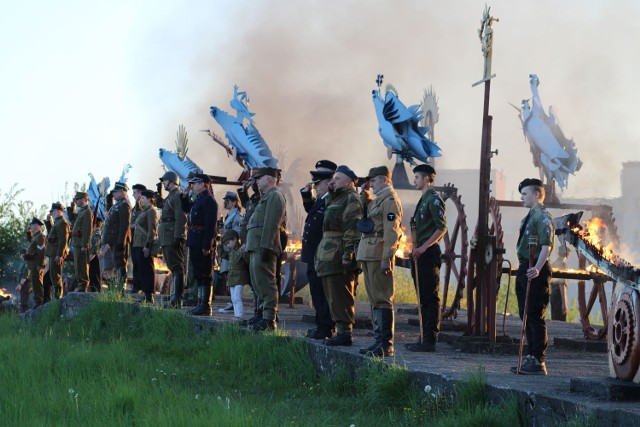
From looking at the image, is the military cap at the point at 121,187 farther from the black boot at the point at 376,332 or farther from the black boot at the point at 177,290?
the black boot at the point at 376,332

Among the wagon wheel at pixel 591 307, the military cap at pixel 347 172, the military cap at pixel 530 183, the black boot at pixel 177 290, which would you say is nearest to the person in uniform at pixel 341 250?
the military cap at pixel 347 172

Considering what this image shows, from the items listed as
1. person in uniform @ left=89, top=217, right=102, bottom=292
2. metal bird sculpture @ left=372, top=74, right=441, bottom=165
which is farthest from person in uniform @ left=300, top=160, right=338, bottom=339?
person in uniform @ left=89, top=217, right=102, bottom=292

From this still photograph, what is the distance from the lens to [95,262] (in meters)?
18.6

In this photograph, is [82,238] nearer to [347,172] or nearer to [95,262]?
[95,262]

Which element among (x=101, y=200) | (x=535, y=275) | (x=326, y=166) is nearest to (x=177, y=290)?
(x=326, y=166)

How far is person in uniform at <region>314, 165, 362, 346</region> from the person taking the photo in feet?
31.8

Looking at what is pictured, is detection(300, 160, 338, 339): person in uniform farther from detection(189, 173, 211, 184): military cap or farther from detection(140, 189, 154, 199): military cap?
detection(140, 189, 154, 199): military cap

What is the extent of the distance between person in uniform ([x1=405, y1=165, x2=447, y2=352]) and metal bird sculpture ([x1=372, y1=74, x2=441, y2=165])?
1726 mm

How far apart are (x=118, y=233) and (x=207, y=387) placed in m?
7.76

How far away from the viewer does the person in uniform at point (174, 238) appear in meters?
14.4

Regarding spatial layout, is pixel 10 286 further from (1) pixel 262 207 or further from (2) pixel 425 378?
(2) pixel 425 378

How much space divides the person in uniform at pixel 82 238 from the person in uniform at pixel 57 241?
1.16m

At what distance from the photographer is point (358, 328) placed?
12430 mm

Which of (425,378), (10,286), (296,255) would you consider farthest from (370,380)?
(10,286)
